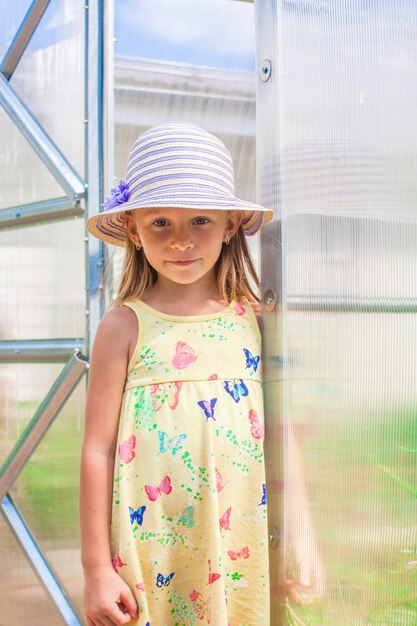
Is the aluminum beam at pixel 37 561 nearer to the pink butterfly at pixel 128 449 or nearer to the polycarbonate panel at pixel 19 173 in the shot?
the polycarbonate panel at pixel 19 173

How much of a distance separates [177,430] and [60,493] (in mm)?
1212

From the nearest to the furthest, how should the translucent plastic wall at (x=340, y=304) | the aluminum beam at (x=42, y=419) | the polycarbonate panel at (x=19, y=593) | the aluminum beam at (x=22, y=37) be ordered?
the translucent plastic wall at (x=340, y=304)
the aluminum beam at (x=42, y=419)
the polycarbonate panel at (x=19, y=593)
the aluminum beam at (x=22, y=37)

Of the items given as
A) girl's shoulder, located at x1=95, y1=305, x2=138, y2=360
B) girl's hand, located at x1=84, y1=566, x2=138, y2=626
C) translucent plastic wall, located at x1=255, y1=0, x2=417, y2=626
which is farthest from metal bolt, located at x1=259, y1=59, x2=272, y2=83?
girl's hand, located at x1=84, y1=566, x2=138, y2=626

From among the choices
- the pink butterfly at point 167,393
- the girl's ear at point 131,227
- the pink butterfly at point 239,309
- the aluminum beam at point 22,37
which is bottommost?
the pink butterfly at point 167,393

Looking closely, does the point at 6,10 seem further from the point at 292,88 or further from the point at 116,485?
the point at 116,485

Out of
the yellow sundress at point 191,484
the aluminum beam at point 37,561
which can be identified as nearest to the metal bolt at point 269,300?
the yellow sundress at point 191,484

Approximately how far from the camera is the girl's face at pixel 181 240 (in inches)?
63.2

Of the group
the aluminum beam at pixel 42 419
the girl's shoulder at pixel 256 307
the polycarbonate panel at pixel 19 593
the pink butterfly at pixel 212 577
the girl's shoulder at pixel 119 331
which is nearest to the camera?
the pink butterfly at pixel 212 577

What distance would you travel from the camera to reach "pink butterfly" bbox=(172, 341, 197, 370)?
1.60m

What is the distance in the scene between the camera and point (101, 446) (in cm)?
164

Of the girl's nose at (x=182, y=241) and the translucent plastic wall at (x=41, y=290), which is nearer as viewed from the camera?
the girl's nose at (x=182, y=241)

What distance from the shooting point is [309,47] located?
1.60 meters

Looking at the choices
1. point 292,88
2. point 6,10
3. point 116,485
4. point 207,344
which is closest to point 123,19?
point 6,10

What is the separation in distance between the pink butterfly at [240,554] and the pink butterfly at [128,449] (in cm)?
25
